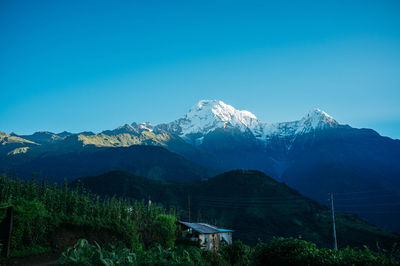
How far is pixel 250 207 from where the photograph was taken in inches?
3622

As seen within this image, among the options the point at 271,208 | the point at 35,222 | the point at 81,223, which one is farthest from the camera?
the point at 271,208

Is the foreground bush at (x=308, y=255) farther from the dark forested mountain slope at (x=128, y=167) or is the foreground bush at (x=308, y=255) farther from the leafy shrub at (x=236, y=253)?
the dark forested mountain slope at (x=128, y=167)

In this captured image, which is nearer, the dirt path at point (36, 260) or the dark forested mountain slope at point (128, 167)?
the dirt path at point (36, 260)

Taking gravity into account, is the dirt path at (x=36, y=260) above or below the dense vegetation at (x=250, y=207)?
above

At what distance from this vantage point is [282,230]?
80062 millimetres

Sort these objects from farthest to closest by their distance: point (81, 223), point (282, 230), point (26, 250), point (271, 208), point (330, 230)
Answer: point (271, 208), point (282, 230), point (330, 230), point (81, 223), point (26, 250)

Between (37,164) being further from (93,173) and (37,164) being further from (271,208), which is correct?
(271,208)

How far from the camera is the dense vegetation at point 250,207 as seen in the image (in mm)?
75750

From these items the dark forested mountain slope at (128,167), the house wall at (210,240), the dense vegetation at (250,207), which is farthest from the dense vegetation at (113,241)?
the dark forested mountain slope at (128,167)

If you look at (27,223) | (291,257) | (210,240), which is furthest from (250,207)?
(291,257)

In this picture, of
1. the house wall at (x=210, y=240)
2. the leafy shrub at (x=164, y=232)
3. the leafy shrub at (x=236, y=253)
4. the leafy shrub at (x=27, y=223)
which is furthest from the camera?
the house wall at (x=210, y=240)

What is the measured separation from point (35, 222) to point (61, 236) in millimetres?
2306

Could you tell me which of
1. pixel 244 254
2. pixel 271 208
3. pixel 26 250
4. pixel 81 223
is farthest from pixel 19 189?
pixel 271 208

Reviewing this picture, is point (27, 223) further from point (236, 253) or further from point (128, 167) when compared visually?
point (128, 167)
